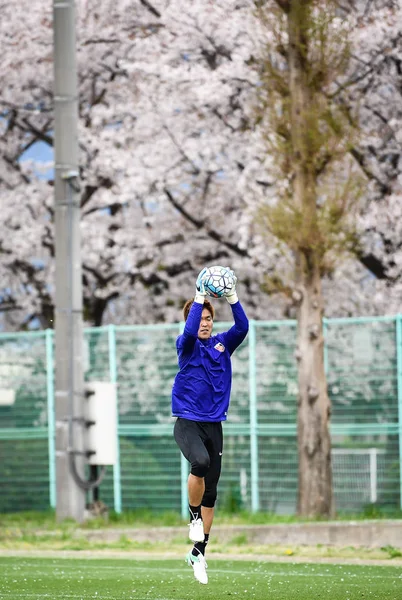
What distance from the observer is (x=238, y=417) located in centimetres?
1678

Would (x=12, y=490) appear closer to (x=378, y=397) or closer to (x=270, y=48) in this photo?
(x=378, y=397)

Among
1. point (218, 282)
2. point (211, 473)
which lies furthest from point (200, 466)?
point (218, 282)

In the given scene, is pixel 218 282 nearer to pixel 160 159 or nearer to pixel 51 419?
pixel 51 419

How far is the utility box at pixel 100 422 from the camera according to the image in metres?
15.1

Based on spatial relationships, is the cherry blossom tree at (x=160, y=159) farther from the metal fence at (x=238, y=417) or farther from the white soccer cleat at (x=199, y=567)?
the white soccer cleat at (x=199, y=567)

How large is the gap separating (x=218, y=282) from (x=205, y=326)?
433 mm

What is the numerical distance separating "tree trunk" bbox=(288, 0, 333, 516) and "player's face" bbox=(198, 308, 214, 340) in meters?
5.72

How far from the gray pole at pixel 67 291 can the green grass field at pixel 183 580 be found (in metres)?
3.00

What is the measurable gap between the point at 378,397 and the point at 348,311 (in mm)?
5162

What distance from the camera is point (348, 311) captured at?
20.9m

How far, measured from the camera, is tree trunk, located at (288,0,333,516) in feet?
48.2

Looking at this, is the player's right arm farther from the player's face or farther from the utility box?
the utility box

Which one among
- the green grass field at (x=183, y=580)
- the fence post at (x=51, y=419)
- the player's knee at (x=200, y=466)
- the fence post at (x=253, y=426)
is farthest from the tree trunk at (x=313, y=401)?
the player's knee at (x=200, y=466)

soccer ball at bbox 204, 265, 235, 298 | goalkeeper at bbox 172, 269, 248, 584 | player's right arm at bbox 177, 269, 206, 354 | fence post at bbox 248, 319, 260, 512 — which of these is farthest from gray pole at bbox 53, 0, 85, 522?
soccer ball at bbox 204, 265, 235, 298
